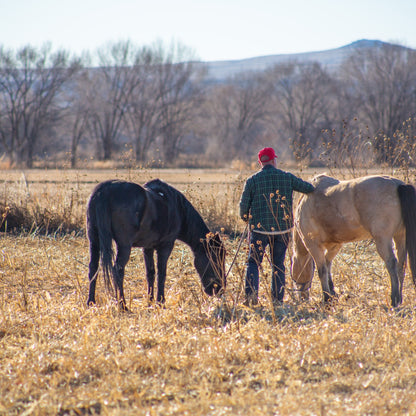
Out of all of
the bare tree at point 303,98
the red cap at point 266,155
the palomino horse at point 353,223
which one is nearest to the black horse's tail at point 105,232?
the red cap at point 266,155

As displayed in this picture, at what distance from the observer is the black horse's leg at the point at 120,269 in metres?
5.42

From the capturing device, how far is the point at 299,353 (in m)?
4.08

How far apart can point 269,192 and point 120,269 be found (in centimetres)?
198

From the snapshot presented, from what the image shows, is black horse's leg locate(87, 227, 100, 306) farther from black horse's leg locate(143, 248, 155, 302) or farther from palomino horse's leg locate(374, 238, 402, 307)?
palomino horse's leg locate(374, 238, 402, 307)

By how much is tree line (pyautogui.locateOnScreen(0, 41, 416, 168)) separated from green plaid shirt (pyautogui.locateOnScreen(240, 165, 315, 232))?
133 ft

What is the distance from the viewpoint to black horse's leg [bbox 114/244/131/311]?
542 centimetres

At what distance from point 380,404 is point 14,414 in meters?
2.41

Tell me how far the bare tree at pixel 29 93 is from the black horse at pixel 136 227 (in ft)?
147

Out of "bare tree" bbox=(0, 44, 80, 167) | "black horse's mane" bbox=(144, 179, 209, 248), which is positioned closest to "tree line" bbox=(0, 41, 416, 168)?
"bare tree" bbox=(0, 44, 80, 167)

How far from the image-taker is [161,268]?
6.11m

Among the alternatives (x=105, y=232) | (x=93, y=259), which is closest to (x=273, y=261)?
(x=105, y=232)

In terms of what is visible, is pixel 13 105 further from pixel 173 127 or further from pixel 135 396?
pixel 135 396

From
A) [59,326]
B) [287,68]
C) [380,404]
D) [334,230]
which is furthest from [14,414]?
[287,68]

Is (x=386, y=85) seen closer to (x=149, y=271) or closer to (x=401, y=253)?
(x=401, y=253)
